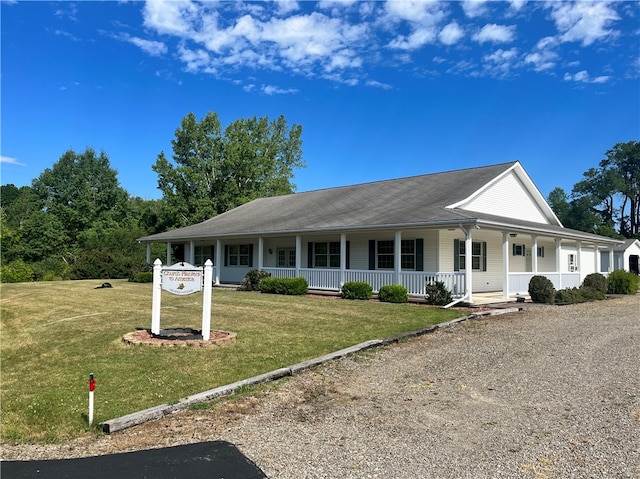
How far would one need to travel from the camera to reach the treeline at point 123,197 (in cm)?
3878

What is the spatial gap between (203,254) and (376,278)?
14.2m

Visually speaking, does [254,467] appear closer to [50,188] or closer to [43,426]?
[43,426]

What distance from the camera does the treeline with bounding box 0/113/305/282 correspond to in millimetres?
38781

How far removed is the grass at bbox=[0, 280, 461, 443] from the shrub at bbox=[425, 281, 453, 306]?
3.40 ft

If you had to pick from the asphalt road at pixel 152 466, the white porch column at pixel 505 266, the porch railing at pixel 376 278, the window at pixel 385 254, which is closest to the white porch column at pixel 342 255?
the porch railing at pixel 376 278

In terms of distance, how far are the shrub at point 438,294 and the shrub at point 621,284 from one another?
11.8 meters

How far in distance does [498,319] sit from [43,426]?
34.4 feet

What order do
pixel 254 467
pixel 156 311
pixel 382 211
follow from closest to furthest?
pixel 254 467
pixel 156 311
pixel 382 211

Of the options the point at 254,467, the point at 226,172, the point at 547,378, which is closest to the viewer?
the point at 254,467

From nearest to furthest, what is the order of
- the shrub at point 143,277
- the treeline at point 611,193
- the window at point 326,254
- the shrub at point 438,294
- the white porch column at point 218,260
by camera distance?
1. the shrub at point 438,294
2. the window at point 326,254
3. the white porch column at point 218,260
4. the shrub at point 143,277
5. the treeline at point 611,193

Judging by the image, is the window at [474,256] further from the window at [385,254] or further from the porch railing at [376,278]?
the porch railing at [376,278]

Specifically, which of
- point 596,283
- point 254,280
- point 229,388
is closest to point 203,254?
point 254,280

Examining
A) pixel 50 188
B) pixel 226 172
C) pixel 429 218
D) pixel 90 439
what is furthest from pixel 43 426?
pixel 50 188

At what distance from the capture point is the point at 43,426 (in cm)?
493
